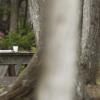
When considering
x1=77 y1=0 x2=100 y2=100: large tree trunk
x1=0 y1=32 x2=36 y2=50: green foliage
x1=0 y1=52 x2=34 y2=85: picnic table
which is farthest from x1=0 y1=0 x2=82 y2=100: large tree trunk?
x1=0 y1=32 x2=36 y2=50: green foliage

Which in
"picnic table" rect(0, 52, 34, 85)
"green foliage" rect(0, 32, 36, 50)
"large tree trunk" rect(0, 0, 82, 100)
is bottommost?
"green foliage" rect(0, 32, 36, 50)

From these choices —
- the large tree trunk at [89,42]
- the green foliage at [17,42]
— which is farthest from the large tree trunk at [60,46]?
the green foliage at [17,42]

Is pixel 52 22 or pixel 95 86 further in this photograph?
pixel 95 86

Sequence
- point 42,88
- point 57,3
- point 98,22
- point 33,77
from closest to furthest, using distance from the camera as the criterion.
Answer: point 57,3
point 42,88
point 33,77
point 98,22

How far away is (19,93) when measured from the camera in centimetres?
435

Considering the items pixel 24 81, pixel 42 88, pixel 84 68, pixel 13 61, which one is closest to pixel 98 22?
pixel 84 68

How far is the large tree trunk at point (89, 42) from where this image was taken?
506cm

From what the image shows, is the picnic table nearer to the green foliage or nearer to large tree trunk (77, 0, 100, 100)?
large tree trunk (77, 0, 100, 100)

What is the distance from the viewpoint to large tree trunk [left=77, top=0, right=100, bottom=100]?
5062 millimetres

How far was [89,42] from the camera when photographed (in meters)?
5.16

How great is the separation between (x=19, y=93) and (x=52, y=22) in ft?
8.55

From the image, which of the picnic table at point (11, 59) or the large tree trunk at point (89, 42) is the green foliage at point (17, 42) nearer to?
the picnic table at point (11, 59)

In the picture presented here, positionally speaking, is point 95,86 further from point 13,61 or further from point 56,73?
point 56,73

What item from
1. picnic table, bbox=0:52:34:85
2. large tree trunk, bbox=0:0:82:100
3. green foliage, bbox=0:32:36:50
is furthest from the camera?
green foliage, bbox=0:32:36:50
